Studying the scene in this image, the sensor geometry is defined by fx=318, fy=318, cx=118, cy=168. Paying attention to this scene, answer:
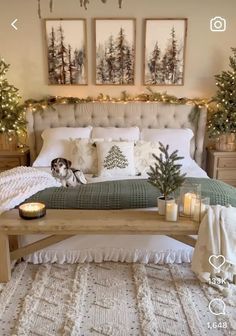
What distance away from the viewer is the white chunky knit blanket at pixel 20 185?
2367 mm

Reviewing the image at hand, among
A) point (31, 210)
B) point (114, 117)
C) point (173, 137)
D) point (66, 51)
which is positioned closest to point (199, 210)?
point (31, 210)

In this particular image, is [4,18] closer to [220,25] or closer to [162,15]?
[162,15]

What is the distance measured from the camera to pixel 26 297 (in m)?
2.11

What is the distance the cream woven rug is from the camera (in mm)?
1838

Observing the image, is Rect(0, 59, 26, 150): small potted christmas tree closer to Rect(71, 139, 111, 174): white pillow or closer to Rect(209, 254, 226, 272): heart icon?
Rect(71, 139, 111, 174): white pillow

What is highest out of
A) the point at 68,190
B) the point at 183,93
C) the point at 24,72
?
the point at 24,72

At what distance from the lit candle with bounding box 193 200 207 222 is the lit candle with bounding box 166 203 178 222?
14 centimetres

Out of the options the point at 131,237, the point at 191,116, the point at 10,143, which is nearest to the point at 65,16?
the point at 10,143

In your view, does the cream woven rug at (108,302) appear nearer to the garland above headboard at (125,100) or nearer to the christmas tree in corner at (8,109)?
the christmas tree in corner at (8,109)

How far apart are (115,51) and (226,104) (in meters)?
1.55

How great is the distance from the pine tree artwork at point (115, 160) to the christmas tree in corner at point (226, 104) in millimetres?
1326

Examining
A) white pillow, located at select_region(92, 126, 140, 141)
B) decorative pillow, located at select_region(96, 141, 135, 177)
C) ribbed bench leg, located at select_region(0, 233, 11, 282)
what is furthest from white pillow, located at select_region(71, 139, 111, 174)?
ribbed bench leg, located at select_region(0, 233, 11, 282)

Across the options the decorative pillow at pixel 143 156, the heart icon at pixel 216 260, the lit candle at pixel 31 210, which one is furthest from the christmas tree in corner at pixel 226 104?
the lit candle at pixel 31 210

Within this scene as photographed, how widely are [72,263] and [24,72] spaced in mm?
2751
